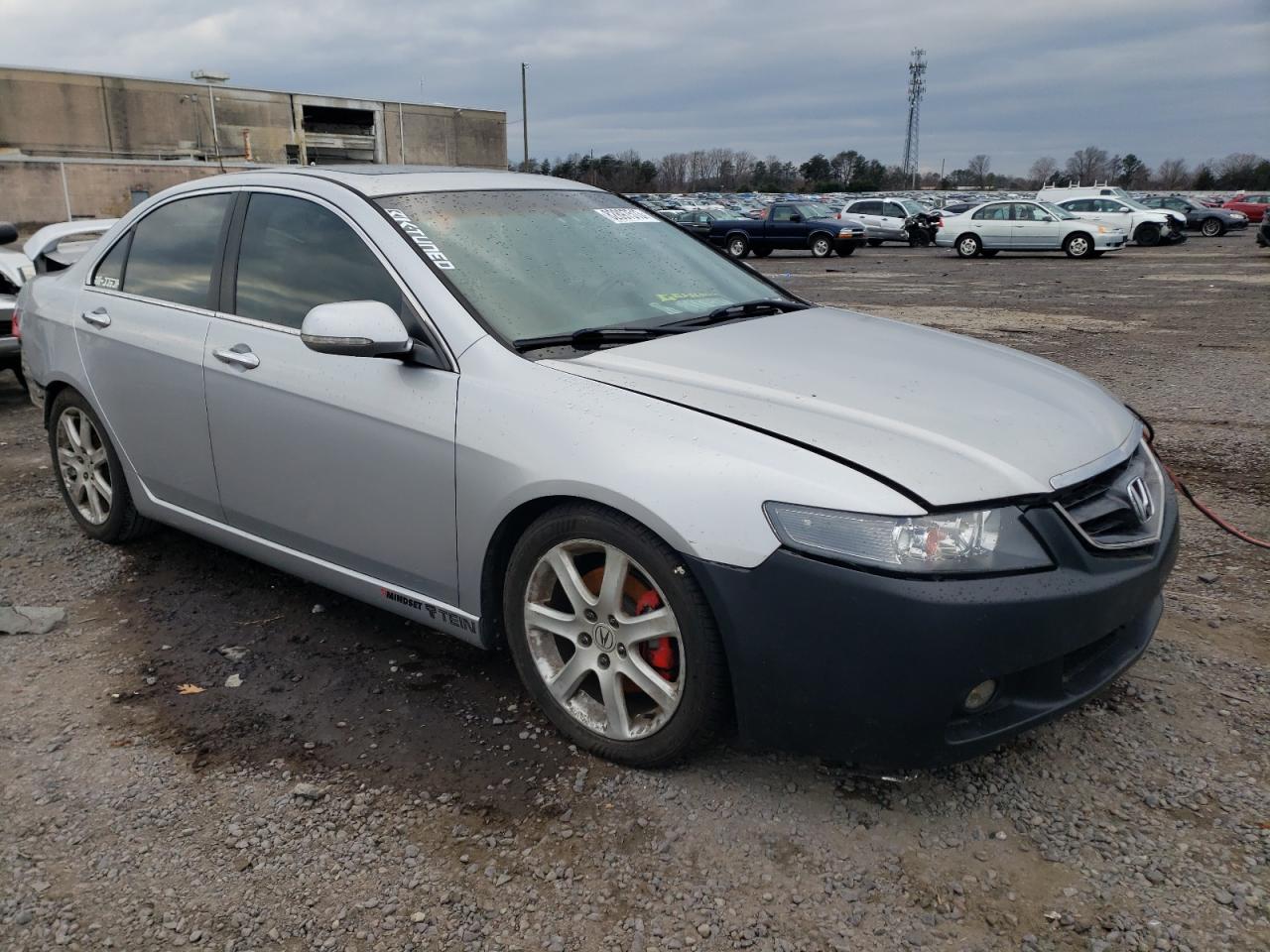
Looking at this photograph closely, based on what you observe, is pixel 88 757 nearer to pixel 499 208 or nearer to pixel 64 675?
pixel 64 675


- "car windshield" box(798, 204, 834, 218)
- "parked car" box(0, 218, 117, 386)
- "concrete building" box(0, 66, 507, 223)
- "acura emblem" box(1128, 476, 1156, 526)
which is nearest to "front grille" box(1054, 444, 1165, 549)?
"acura emblem" box(1128, 476, 1156, 526)

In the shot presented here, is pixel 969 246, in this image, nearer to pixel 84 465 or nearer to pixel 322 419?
pixel 84 465

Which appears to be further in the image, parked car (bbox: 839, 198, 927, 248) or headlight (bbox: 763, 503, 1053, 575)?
parked car (bbox: 839, 198, 927, 248)

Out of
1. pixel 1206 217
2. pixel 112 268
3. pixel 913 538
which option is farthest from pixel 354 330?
pixel 1206 217

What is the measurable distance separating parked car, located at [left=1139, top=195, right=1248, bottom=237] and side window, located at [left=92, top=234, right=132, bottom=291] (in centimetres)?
3869

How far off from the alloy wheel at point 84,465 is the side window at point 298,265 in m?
1.29

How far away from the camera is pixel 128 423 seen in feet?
13.7

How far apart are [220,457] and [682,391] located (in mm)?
1924

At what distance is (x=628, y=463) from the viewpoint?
8.51 ft

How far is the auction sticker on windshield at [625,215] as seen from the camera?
155 inches

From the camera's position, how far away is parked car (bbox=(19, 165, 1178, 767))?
2.38 m

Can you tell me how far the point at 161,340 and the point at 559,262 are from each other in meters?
1.64

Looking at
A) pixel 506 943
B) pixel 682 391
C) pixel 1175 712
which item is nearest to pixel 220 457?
pixel 682 391

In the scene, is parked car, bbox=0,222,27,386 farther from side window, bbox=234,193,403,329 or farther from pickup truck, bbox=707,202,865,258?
pickup truck, bbox=707,202,865,258
